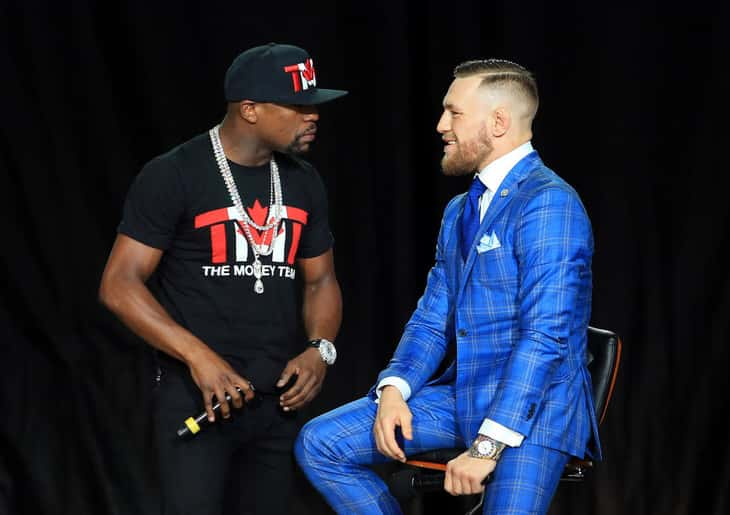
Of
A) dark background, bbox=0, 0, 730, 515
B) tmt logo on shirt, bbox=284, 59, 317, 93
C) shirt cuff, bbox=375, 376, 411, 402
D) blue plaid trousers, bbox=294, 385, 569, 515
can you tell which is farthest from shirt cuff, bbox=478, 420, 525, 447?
dark background, bbox=0, 0, 730, 515

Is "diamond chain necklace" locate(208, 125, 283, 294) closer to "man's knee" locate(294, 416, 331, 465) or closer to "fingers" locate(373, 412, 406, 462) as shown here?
"man's knee" locate(294, 416, 331, 465)

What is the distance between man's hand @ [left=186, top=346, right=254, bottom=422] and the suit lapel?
0.65m

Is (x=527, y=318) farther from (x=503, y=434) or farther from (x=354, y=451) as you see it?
(x=354, y=451)

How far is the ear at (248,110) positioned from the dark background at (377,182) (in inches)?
45.2

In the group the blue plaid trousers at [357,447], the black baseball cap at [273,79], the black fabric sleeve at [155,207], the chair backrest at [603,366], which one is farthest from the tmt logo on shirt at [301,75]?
the chair backrest at [603,366]

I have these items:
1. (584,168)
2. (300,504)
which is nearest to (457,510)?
(300,504)

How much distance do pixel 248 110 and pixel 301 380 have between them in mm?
747

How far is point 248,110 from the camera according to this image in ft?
10.5

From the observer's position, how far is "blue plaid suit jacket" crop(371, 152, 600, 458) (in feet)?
9.07

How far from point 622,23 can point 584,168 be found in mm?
537

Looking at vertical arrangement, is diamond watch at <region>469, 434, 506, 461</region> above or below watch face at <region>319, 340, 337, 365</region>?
below

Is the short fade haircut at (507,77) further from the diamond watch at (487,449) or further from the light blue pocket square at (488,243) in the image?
the diamond watch at (487,449)

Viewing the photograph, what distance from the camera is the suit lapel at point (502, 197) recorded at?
9.61 ft

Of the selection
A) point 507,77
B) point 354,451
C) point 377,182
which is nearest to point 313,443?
point 354,451
